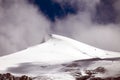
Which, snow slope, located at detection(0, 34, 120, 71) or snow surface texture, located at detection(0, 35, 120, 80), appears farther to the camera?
snow slope, located at detection(0, 34, 120, 71)

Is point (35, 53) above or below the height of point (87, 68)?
above

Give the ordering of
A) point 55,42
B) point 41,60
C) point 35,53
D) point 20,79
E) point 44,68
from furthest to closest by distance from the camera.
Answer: point 55,42, point 35,53, point 41,60, point 44,68, point 20,79

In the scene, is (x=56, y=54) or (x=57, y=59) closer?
(x=57, y=59)

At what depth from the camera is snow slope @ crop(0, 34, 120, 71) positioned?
11691 centimetres

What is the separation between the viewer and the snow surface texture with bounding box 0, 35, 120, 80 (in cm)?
9306

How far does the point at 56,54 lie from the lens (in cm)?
12669

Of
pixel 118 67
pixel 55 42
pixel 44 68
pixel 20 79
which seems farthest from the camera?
pixel 55 42

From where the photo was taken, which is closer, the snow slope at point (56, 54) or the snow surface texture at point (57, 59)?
the snow surface texture at point (57, 59)

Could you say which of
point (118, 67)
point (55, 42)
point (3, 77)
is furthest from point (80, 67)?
point (55, 42)

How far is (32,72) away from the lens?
97.2 meters

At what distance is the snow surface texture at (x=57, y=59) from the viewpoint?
9306cm

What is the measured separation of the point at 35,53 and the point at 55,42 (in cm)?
1568

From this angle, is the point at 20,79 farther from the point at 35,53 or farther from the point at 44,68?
the point at 35,53

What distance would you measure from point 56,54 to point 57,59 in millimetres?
8879
